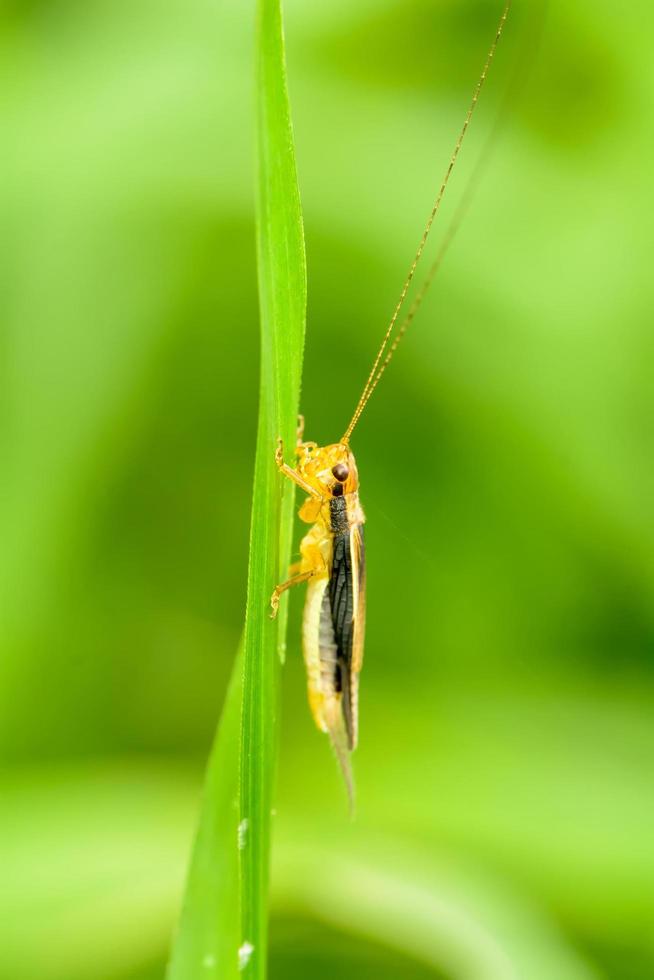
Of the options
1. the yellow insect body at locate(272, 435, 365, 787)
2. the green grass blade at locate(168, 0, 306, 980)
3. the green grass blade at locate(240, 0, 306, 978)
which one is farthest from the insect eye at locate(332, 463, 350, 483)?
the green grass blade at locate(240, 0, 306, 978)

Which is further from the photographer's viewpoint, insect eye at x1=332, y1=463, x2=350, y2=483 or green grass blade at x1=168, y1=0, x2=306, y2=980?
insect eye at x1=332, y1=463, x2=350, y2=483

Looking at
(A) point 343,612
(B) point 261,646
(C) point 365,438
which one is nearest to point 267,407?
(B) point 261,646

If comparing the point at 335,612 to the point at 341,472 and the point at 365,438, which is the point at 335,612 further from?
the point at 365,438

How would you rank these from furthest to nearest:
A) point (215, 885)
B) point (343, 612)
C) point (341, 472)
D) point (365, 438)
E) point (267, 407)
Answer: point (365, 438) → point (343, 612) → point (341, 472) → point (215, 885) → point (267, 407)

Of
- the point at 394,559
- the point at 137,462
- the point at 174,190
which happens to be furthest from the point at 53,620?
the point at 174,190

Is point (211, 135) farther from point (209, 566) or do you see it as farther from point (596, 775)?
point (596, 775)

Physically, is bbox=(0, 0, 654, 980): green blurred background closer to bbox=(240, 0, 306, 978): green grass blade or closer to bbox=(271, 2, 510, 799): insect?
bbox=(271, 2, 510, 799): insect

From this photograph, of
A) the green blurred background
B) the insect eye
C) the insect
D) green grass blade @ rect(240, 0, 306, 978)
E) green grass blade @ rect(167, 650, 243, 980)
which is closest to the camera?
green grass blade @ rect(240, 0, 306, 978)
